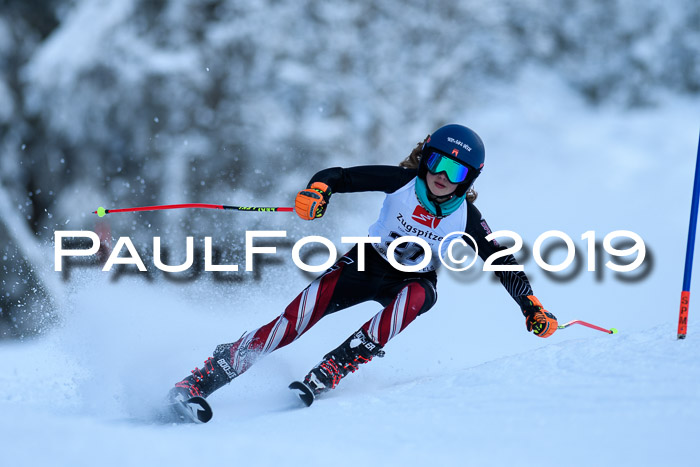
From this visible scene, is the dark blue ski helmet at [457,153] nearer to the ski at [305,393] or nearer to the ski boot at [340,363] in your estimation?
the ski boot at [340,363]

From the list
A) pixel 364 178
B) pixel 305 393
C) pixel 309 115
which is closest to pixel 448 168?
pixel 364 178

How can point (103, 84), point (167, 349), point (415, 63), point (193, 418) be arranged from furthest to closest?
1. point (415, 63)
2. point (103, 84)
3. point (167, 349)
4. point (193, 418)

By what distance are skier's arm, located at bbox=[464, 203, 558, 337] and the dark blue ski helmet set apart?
9.4 inches

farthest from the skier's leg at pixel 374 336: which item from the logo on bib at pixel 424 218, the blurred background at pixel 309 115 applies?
the blurred background at pixel 309 115

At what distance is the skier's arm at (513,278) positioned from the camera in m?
2.98

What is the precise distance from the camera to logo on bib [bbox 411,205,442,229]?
303 centimetres

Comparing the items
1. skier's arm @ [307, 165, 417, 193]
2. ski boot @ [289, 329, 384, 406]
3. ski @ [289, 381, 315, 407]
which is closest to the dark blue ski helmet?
skier's arm @ [307, 165, 417, 193]

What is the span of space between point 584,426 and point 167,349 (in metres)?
2.21

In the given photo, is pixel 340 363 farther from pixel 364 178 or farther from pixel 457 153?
pixel 457 153

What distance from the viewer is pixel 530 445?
1.93m

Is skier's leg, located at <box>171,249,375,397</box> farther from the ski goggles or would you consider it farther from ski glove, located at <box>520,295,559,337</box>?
ski glove, located at <box>520,295,559,337</box>

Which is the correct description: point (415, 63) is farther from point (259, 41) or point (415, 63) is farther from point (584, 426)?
point (584, 426)

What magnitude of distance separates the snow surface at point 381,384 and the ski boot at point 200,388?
0.12 meters

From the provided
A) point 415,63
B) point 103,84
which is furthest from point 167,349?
point 415,63
